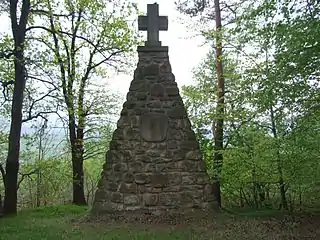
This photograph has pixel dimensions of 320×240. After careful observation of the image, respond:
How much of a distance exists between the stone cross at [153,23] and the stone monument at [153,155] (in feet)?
0.88

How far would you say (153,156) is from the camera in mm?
8555

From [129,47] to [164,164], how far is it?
7203mm

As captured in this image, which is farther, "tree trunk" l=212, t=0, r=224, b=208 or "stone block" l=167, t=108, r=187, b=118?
"tree trunk" l=212, t=0, r=224, b=208

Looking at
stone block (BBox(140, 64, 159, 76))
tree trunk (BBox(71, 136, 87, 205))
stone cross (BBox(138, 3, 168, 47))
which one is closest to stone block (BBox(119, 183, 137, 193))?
stone block (BBox(140, 64, 159, 76))

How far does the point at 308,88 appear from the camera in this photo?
7.97m

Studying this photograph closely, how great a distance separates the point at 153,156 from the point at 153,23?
3155 millimetres

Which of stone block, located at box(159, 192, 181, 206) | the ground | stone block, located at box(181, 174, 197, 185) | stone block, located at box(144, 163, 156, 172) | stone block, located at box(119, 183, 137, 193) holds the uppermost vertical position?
stone block, located at box(144, 163, 156, 172)

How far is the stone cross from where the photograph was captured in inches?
354

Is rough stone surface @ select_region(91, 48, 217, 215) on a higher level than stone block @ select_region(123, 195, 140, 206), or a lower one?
higher

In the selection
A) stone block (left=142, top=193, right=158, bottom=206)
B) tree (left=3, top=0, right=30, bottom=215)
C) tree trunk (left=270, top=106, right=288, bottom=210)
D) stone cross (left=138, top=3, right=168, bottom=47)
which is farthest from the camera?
tree (left=3, top=0, right=30, bottom=215)

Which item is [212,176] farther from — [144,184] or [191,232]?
[191,232]

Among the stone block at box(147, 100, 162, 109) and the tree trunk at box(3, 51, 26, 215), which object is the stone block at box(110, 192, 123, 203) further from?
the tree trunk at box(3, 51, 26, 215)

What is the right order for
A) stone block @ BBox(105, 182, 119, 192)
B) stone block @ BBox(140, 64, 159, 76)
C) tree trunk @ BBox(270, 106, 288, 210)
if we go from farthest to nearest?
tree trunk @ BBox(270, 106, 288, 210) → stone block @ BBox(140, 64, 159, 76) → stone block @ BBox(105, 182, 119, 192)

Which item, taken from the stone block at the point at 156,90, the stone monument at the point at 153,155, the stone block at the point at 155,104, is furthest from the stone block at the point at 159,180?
the stone block at the point at 156,90
